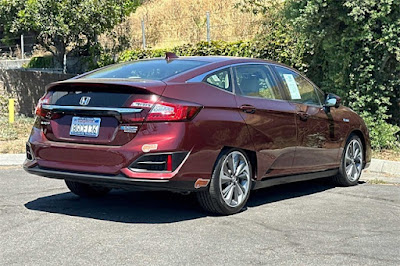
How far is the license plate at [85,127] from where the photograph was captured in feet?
18.7

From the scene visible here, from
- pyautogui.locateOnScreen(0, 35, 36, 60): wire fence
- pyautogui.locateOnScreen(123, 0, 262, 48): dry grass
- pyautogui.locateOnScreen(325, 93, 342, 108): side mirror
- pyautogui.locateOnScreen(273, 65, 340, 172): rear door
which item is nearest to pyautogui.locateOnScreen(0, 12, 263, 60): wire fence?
pyautogui.locateOnScreen(123, 0, 262, 48): dry grass

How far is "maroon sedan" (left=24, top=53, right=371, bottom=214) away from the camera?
5.54 m

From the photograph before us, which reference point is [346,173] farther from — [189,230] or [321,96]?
[189,230]

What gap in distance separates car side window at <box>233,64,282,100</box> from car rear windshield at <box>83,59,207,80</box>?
44 cm

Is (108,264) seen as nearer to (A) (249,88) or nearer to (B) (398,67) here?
(A) (249,88)

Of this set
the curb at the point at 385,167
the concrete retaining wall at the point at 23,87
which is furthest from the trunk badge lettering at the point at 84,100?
the concrete retaining wall at the point at 23,87

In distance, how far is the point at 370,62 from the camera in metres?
11.1

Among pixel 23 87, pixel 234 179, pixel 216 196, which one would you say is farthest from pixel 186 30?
pixel 216 196

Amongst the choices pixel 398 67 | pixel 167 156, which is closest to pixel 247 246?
pixel 167 156

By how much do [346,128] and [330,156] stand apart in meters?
0.55

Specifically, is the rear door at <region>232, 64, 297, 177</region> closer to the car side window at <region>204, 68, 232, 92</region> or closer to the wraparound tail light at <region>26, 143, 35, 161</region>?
the car side window at <region>204, 68, 232, 92</region>

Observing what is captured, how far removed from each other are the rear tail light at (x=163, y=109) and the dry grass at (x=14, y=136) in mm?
6133

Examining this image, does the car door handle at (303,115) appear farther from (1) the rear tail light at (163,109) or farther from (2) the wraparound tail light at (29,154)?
(2) the wraparound tail light at (29,154)

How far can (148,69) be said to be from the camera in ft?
21.0
